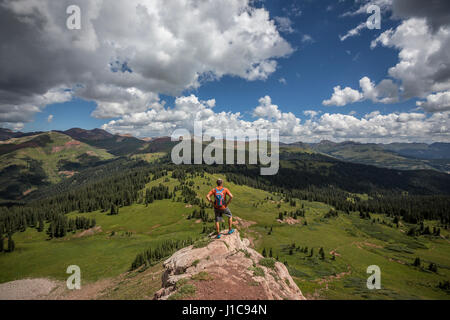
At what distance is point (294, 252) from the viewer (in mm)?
103625

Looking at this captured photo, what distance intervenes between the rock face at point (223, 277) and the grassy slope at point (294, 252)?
5573cm

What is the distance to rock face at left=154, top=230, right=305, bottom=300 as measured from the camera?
14211mm

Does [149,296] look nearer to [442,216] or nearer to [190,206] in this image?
[190,206]

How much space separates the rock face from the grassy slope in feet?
183

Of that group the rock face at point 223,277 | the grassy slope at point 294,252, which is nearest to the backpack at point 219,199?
the rock face at point 223,277

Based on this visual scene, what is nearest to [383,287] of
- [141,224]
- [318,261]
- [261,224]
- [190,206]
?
[318,261]

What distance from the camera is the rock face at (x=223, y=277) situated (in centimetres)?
1421

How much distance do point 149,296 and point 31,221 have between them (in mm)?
168357

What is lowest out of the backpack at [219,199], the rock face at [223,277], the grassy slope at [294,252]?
the grassy slope at [294,252]

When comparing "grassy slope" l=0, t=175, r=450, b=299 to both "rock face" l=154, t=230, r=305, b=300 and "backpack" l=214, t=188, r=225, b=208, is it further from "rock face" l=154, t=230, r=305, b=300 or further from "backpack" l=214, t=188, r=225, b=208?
"backpack" l=214, t=188, r=225, b=208

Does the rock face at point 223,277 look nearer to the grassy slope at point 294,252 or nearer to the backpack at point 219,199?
the backpack at point 219,199

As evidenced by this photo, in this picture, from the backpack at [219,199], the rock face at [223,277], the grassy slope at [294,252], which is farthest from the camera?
the grassy slope at [294,252]

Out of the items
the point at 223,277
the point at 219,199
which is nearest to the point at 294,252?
the point at 219,199
